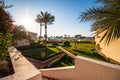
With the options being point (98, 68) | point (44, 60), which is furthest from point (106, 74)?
point (44, 60)

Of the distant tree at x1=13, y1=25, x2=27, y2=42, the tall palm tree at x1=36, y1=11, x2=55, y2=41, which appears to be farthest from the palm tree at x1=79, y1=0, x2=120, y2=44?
the tall palm tree at x1=36, y1=11, x2=55, y2=41

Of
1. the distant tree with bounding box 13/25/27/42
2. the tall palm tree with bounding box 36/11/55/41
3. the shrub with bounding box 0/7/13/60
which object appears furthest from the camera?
the tall palm tree with bounding box 36/11/55/41

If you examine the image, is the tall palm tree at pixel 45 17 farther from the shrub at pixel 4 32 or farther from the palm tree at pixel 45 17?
the shrub at pixel 4 32

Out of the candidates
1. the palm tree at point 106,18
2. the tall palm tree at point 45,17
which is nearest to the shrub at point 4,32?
the palm tree at point 106,18

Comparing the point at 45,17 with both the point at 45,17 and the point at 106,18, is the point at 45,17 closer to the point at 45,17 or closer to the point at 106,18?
the point at 45,17

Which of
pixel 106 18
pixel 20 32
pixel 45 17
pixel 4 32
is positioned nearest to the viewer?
pixel 4 32

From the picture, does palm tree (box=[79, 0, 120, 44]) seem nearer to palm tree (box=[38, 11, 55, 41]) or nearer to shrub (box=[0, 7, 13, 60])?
shrub (box=[0, 7, 13, 60])

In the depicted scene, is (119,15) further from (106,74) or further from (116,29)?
(106,74)

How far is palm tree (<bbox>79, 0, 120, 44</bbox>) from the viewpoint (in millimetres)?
6680

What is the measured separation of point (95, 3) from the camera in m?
8.45

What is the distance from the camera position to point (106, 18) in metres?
6.95

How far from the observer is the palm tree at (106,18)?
6.68m

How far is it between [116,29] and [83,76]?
2.54 m

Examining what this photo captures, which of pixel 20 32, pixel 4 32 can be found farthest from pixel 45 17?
pixel 4 32
